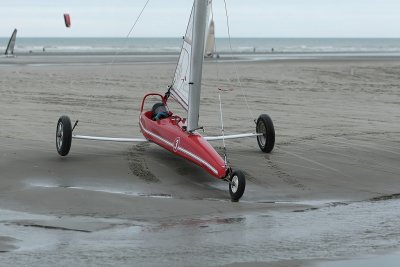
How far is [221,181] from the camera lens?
1067cm

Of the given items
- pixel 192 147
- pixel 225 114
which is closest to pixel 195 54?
pixel 192 147

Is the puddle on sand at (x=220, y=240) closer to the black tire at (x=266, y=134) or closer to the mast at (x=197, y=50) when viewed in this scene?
the mast at (x=197, y=50)

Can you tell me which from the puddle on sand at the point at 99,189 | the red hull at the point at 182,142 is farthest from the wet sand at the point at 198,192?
the red hull at the point at 182,142

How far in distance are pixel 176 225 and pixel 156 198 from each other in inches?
53.9

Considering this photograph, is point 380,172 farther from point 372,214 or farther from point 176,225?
point 176,225

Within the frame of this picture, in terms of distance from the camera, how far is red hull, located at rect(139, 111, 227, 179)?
10.2m

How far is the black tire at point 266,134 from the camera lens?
1259 cm

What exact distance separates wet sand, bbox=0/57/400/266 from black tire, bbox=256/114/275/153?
15cm

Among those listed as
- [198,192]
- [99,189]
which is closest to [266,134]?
[198,192]

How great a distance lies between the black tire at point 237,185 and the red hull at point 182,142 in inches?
14.6

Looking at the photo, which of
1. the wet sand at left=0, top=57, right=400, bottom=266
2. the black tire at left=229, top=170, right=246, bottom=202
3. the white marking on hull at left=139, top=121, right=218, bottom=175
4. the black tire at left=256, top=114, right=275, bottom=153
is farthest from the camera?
the black tire at left=256, top=114, right=275, bottom=153

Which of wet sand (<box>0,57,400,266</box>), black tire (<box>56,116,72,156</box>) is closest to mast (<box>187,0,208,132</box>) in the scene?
wet sand (<box>0,57,400,266</box>)

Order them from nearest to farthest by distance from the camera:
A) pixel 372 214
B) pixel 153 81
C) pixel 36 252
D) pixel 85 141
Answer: pixel 36 252 < pixel 372 214 < pixel 85 141 < pixel 153 81

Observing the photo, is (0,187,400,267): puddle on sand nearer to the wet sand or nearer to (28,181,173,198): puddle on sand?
the wet sand
